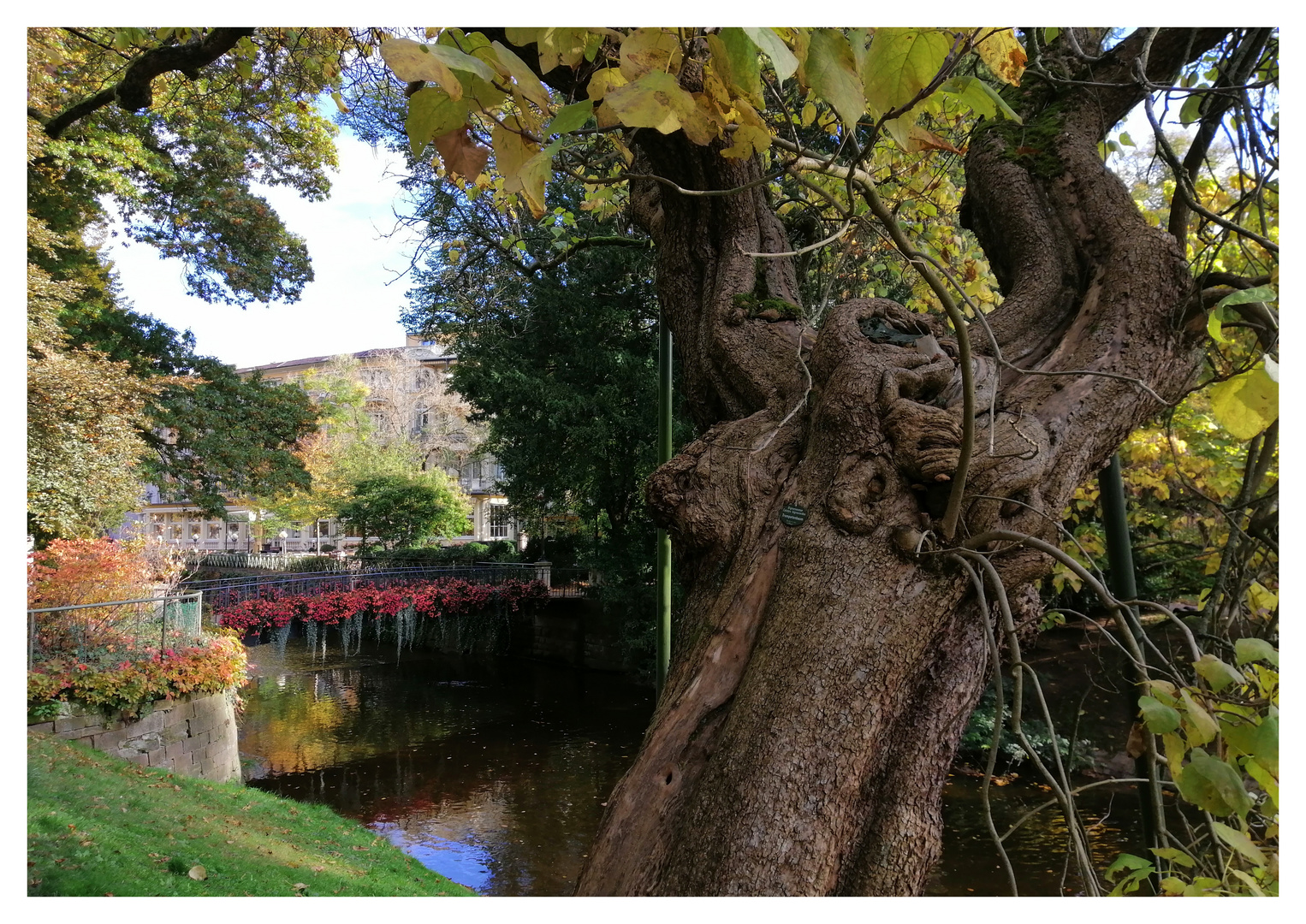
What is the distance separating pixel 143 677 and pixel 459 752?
3117mm

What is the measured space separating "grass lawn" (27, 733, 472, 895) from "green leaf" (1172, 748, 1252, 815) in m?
3.10

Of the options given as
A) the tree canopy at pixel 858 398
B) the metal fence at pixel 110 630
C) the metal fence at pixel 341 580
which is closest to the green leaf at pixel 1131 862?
the tree canopy at pixel 858 398

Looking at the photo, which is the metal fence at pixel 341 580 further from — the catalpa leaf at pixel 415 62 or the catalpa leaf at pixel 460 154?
the catalpa leaf at pixel 415 62

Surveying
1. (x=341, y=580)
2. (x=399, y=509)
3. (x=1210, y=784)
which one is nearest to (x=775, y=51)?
(x=1210, y=784)

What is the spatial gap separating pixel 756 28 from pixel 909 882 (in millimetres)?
1150

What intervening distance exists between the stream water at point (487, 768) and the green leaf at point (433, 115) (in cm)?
410

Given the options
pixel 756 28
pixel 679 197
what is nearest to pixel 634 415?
pixel 679 197

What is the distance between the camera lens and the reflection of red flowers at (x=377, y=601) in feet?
26.9

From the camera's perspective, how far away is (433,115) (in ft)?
2.28

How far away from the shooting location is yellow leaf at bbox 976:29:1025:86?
1130 mm

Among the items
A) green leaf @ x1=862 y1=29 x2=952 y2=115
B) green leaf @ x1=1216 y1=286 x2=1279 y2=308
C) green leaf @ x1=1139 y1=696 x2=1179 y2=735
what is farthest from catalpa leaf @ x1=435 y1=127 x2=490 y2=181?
green leaf @ x1=1139 y1=696 x2=1179 y2=735

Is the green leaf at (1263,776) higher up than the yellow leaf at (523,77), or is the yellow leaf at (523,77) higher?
the yellow leaf at (523,77)
